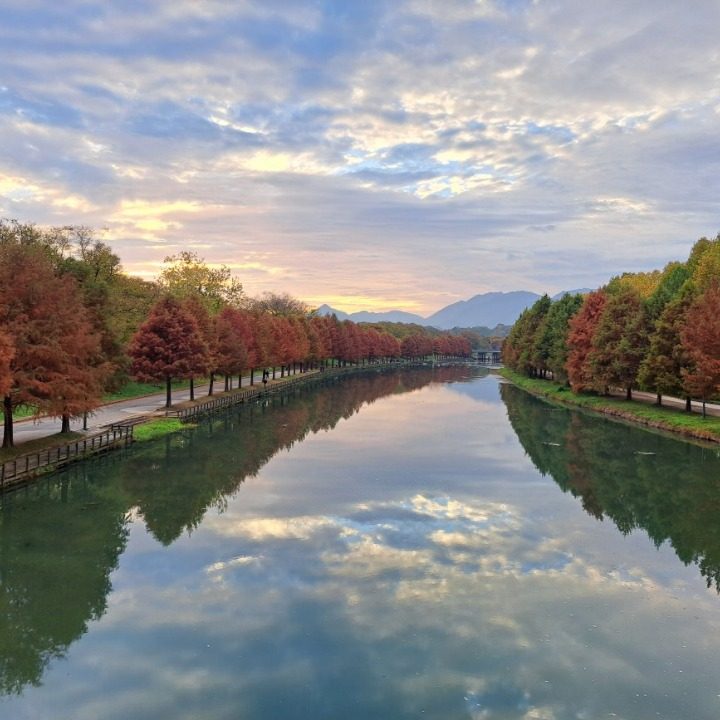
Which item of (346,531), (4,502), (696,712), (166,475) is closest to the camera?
(696,712)

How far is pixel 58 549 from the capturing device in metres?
22.3

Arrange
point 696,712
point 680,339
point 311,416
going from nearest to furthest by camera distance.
A: 1. point 696,712
2. point 680,339
3. point 311,416

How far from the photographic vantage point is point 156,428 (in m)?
46.8

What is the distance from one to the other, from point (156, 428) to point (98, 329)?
850 cm

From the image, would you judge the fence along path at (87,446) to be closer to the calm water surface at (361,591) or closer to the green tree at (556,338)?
the calm water surface at (361,591)

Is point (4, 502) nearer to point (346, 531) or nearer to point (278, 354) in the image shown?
point (346, 531)

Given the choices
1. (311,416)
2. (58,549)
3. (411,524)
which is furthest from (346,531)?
(311,416)

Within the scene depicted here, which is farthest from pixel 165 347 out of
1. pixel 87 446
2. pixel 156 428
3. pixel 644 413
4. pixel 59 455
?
pixel 644 413

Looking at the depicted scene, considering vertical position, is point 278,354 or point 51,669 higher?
point 278,354

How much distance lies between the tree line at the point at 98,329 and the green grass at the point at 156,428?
3687 mm

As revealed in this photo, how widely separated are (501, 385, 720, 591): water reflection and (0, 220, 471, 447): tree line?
2793 centimetres

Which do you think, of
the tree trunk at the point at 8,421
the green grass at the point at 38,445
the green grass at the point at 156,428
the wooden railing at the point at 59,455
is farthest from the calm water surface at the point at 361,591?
the green grass at the point at 156,428

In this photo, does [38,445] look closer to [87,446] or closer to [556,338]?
[87,446]

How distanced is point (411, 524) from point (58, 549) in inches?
523
